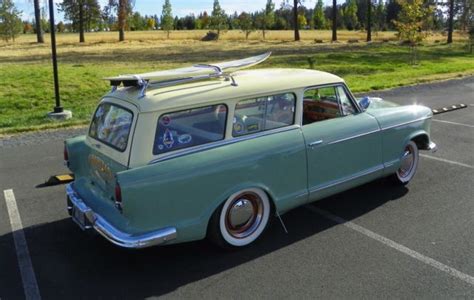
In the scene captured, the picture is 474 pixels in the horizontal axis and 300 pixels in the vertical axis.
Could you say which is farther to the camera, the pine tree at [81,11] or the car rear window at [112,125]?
the pine tree at [81,11]

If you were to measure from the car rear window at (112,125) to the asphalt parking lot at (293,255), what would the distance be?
0.99 meters

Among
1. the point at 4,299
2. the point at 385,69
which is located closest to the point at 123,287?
the point at 4,299

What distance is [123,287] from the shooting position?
11.9 feet

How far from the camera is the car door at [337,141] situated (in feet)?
14.9

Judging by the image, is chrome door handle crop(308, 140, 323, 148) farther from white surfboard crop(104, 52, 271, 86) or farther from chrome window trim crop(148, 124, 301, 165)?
white surfboard crop(104, 52, 271, 86)

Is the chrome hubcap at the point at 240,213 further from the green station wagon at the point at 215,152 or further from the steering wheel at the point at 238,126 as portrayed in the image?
the steering wheel at the point at 238,126

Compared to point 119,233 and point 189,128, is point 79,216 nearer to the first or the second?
point 119,233

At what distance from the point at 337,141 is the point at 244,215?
4.08 feet

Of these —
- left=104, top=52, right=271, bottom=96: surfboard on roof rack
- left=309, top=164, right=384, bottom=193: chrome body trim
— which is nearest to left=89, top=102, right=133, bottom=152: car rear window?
left=104, top=52, right=271, bottom=96: surfboard on roof rack

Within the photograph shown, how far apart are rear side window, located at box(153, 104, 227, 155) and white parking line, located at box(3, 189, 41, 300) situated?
1411 mm

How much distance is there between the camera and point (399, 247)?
421cm

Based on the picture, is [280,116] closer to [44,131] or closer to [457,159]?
[457,159]

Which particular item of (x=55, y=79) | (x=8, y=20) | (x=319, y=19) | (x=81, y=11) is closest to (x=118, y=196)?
(x=55, y=79)

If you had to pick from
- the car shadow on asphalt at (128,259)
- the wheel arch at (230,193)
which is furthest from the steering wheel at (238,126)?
the car shadow on asphalt at (128,259)
